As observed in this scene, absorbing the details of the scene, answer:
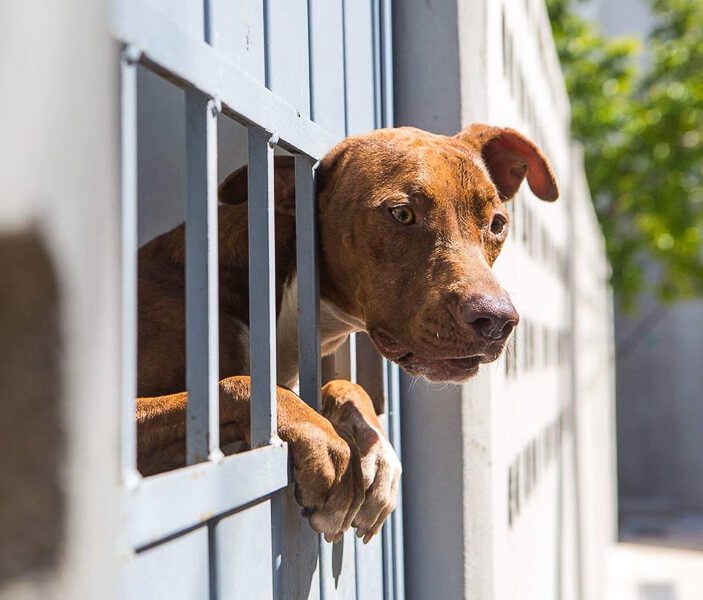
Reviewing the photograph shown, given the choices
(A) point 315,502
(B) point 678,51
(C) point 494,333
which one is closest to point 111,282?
(A) point 315,502

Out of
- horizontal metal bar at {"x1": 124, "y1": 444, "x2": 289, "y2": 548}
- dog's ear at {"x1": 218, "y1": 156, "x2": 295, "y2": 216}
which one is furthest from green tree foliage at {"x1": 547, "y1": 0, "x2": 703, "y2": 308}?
horizontal metal bar at {"x1": 124, "y1": 444, "x2": 289, "y2": 548}

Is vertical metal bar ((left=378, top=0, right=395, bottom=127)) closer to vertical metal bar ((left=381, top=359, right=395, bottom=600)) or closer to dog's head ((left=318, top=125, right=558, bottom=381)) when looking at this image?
dog's head ((left=318, top=125, right=558, bottom=381))

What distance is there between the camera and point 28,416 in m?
0.81

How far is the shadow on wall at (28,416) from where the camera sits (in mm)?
801

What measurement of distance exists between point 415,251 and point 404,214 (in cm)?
10

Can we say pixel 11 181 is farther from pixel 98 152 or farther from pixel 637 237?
pixel 637 237

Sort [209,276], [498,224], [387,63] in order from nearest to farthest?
[209,276] < [498,224] < [387,63]

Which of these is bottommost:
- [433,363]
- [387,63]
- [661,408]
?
[661,408]

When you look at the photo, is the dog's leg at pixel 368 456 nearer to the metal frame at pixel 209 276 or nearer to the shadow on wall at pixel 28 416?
the metal frame at pixel 209 276

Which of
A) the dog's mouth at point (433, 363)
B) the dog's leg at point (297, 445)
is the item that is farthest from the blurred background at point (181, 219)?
the dog's mouth at point (433, 363)

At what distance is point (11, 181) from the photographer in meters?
0.79

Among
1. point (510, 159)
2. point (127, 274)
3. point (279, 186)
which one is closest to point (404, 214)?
point (279, 186)

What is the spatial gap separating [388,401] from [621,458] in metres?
14.9

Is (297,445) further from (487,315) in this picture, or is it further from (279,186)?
(279,186)
